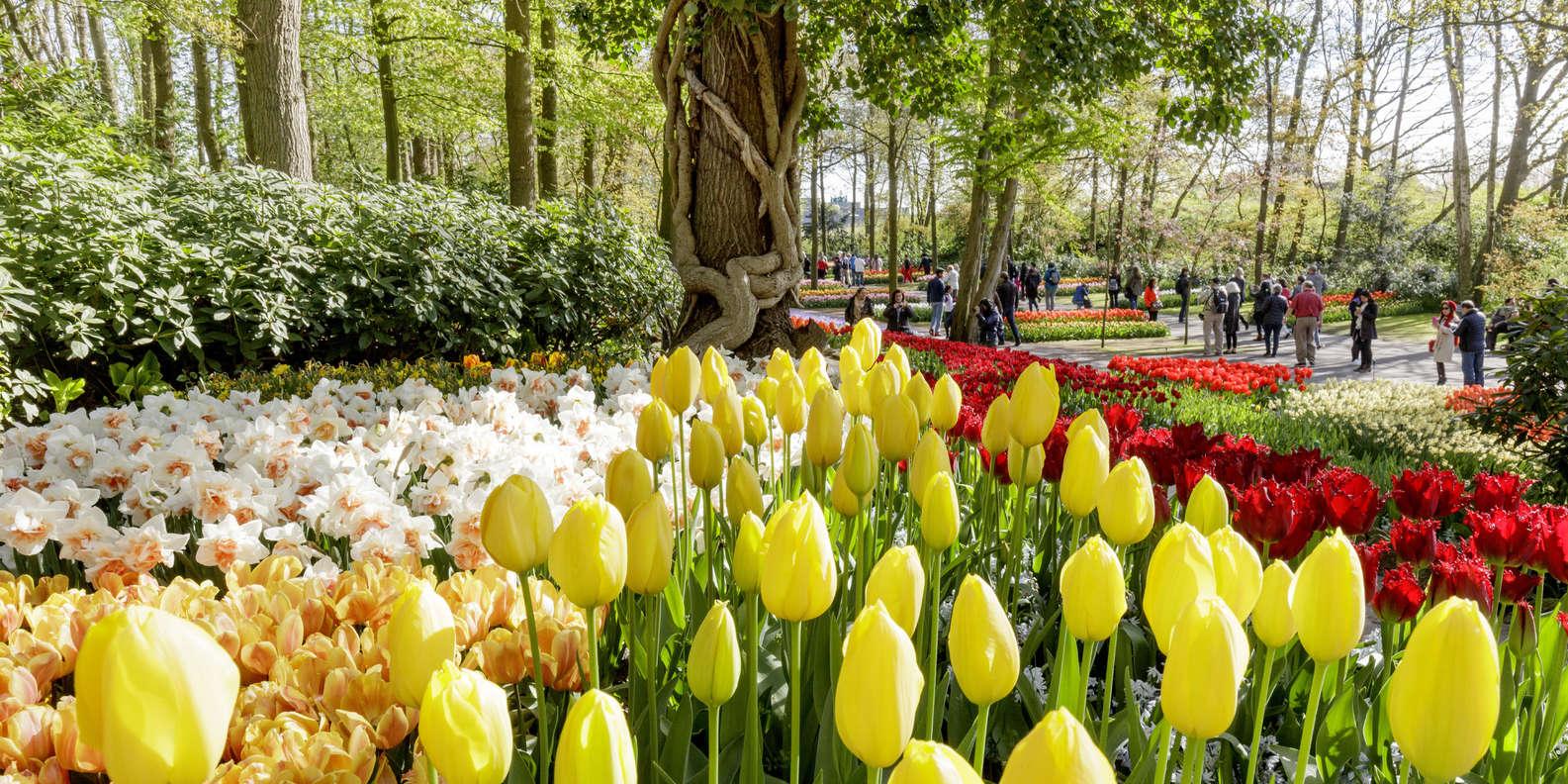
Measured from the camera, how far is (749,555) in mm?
1107

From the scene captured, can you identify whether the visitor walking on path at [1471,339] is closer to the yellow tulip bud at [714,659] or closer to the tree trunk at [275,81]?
the tree trunk at [275,81]

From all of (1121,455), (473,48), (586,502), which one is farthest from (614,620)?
(473,48)

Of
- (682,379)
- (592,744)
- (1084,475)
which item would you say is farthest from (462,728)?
(682,379)

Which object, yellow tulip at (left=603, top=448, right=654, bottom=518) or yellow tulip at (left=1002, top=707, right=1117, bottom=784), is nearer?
yellow tulip at (left=1002, top=707, right=1117, bottom=784)

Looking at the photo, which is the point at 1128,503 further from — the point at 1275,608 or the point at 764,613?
the point at 764,613

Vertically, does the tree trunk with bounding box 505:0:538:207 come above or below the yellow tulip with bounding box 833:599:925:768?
above

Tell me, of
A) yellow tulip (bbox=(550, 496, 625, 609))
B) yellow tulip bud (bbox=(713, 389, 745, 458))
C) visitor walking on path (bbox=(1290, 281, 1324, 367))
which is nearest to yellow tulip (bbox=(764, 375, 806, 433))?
yellow tulip bud (bbox=(713, 389, 745, 458))

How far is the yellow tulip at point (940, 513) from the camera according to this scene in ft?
4.13

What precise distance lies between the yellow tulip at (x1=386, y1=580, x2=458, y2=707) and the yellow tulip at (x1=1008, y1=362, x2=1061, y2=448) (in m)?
1.06

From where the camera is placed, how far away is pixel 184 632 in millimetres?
619

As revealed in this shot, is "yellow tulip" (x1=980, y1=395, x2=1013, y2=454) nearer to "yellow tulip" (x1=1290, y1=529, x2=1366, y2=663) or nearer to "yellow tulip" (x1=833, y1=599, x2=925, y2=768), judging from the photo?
"yellow tulip" (x1=1290, y1=529, x2=1366, y2=663)

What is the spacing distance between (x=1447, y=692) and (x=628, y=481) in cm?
97

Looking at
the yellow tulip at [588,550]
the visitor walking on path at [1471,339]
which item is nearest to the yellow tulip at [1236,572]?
the yellow tulip at [588,550]

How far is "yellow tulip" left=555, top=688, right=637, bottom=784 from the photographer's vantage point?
610 mm
